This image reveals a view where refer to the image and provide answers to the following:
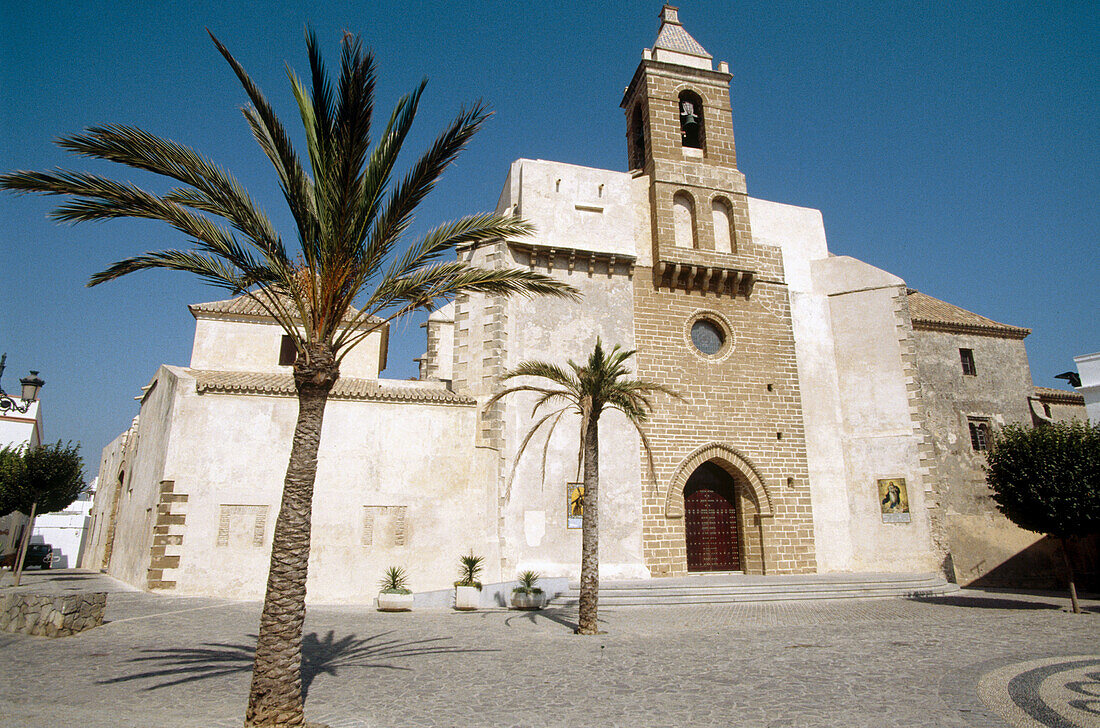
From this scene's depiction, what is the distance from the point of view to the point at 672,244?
19250mm

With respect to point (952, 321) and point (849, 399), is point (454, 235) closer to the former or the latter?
point (849, 399)

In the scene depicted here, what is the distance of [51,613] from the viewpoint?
31.7 ft

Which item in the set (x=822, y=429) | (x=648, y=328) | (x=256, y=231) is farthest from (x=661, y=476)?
(x=256, y=231)

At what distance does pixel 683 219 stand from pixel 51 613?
17743 millimetres

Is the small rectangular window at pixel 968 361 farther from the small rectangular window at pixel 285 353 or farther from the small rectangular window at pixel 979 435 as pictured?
the small rectangular window at pixel 285 353

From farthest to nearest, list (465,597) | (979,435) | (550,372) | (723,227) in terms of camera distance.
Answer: (979,435) → (723,227) → (465,597) → (550,372)

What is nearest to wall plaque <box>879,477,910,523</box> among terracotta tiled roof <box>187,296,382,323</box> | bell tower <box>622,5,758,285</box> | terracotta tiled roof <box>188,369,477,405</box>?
bell tower <box>622,5,758,285</box>

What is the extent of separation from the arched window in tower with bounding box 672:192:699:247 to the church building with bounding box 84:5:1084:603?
71mm

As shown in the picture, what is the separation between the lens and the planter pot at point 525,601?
14422 mm

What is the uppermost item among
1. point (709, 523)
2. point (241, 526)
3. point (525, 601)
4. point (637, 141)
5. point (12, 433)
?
point (637, 141)

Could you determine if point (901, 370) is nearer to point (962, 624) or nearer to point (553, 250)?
point (962, 624)

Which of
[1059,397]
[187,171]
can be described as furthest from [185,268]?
[1059,397]

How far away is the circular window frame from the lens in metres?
19.0

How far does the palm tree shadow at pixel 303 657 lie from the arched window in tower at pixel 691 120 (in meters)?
17.0
